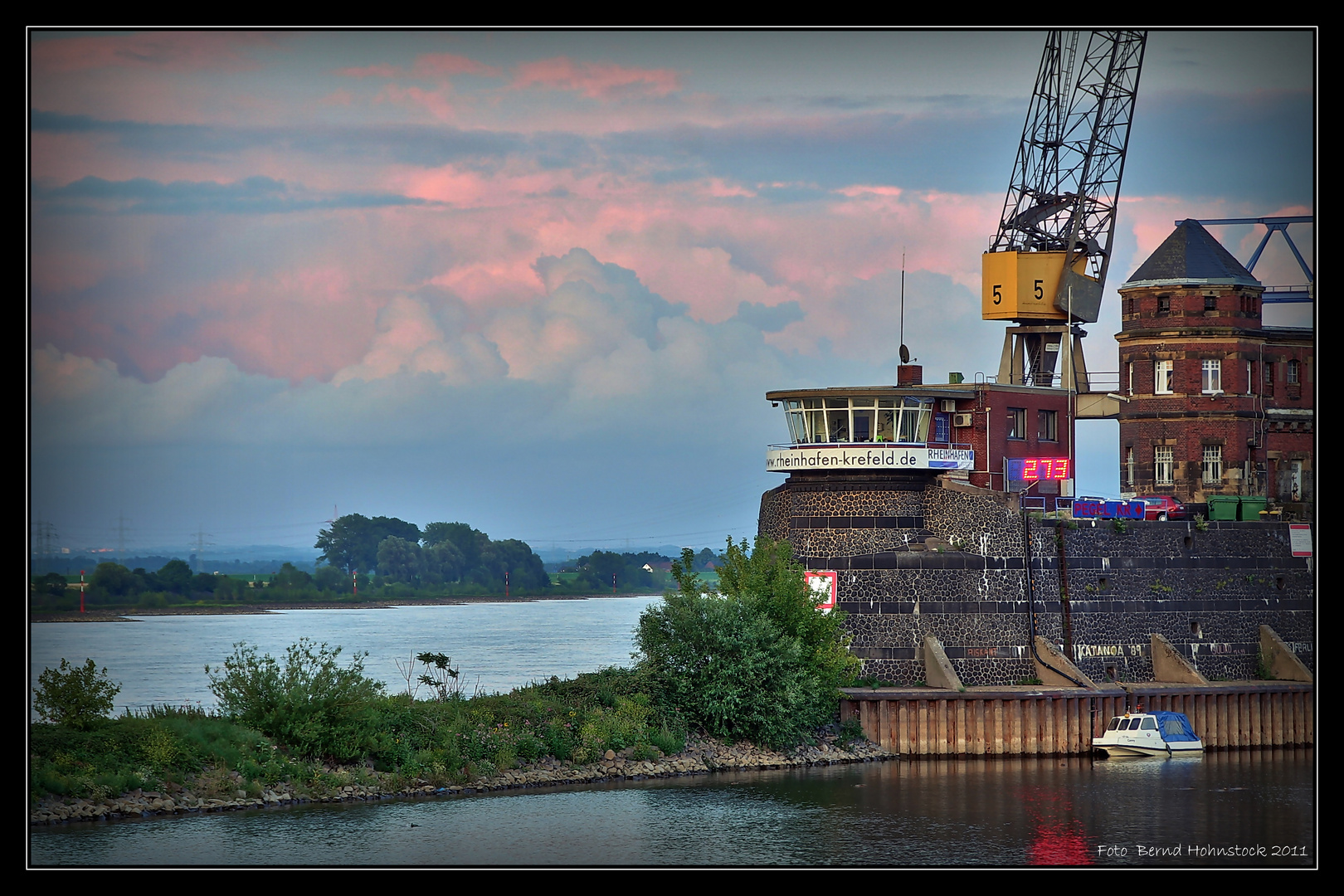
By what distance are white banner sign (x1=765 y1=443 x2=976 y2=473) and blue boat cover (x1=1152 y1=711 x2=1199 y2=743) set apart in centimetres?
1284

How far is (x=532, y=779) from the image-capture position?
53.4m

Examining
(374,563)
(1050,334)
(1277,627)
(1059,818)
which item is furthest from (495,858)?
(374,563)

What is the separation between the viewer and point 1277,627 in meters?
70.2

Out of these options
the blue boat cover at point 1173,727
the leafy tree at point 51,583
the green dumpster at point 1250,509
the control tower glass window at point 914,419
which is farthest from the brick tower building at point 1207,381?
the leafy tree at point 51,583

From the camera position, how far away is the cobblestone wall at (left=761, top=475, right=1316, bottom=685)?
6419 centimetres

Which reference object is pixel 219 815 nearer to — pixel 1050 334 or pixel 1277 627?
pixel 1277 627

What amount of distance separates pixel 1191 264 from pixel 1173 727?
101 ft

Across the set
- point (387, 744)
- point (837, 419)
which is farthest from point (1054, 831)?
point (837, 419)

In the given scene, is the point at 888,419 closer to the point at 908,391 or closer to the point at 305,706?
the point at 908,391

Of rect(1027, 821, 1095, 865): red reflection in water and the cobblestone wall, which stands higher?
the cobblestone wall

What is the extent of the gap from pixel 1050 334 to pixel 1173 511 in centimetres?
1458

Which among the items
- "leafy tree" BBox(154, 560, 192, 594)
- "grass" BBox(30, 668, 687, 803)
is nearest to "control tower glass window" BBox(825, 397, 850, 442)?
"grass" BBox(30, 668, 687, 803)

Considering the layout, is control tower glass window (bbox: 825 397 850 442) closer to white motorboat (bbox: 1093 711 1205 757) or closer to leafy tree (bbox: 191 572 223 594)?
white motorboat (bbox: 1093 711 1205 757)

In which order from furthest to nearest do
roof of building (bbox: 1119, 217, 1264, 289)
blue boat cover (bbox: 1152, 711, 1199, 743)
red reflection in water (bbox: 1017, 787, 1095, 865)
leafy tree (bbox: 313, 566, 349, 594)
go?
1. leafy tree (bbox: 313, 566, 349, 594)
2. roof of building (bbox: 1119, 217, 1264, 289)
3. blue boat cover (bbox: 1152, 711, 1199, 743)
4. red reflection in water (bbox: 1017, 787, 1095, 865)
